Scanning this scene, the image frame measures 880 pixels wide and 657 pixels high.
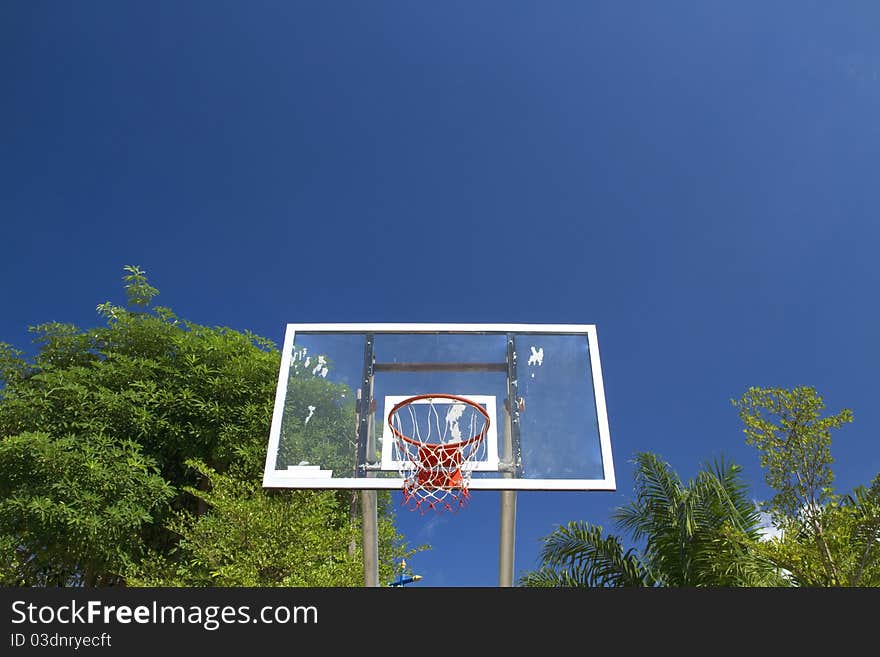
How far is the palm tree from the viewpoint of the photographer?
411 inches

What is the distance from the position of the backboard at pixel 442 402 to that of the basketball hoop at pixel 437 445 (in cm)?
2

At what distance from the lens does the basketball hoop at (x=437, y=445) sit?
6.19 meters

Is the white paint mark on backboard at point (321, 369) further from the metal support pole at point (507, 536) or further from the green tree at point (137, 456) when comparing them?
the green tree at point (137, 456)

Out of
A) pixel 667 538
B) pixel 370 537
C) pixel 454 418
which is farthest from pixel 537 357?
pixel 667 538

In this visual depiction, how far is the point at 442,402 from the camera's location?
691 cm

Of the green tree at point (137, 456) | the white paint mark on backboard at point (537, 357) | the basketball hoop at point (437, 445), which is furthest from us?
the green tree at point (137, 456)

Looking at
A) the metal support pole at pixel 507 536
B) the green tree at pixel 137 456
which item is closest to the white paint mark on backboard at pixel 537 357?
the metal support pole at pixel 507 536

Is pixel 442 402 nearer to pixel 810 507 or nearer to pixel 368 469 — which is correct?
pixel 368 469

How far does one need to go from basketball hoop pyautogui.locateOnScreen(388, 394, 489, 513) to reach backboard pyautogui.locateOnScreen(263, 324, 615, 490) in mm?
23

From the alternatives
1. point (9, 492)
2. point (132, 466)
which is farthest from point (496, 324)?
point (9, 492)

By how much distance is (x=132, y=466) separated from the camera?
10797mm

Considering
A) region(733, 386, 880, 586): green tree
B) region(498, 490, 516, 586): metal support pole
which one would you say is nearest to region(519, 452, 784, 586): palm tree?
region(733, 386, 880, 586): green tree

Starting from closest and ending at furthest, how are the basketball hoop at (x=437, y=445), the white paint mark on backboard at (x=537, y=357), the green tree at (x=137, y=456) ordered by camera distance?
the basketball hoop at (x=437, y=445) → the white paint mark on backboard at (x=537, y=357) → the green tree at (x=137, y=456)

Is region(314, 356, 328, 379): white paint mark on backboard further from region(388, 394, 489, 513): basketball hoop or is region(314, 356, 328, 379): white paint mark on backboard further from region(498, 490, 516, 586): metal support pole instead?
region(498, 490, 516, 586): metal support pole
